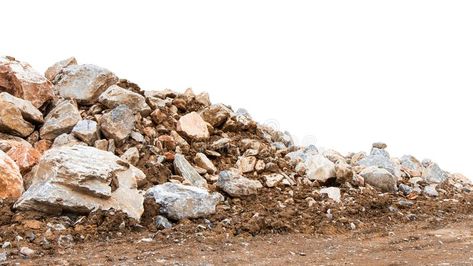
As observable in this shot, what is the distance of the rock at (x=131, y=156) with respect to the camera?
10500 mm

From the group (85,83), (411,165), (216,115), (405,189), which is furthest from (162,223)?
(411,165)

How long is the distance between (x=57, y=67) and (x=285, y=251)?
9.63m

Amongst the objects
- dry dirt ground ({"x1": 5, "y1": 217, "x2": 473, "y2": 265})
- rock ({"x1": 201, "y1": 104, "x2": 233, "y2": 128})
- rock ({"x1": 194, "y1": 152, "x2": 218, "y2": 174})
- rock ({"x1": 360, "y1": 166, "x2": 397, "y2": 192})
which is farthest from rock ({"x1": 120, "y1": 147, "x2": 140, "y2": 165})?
rock ({"x1": 360, "y1": 166, "x2": 397, "y2": 192})

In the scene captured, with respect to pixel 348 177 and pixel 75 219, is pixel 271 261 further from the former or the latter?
pixel 348 177

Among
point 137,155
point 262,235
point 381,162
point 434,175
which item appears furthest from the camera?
point 434,175

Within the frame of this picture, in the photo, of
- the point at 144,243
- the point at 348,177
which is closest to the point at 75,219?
the point at 144,243

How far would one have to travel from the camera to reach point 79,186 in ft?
27.7

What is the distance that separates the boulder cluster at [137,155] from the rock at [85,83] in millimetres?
27

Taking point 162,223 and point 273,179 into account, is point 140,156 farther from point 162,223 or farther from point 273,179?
point 273,179

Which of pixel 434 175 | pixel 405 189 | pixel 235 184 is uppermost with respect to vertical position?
pixel 434 175

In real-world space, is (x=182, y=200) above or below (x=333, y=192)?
below

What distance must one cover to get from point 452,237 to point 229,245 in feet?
14.6

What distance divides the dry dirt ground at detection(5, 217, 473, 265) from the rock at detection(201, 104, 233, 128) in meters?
5.02

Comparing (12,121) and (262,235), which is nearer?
(262,235)
